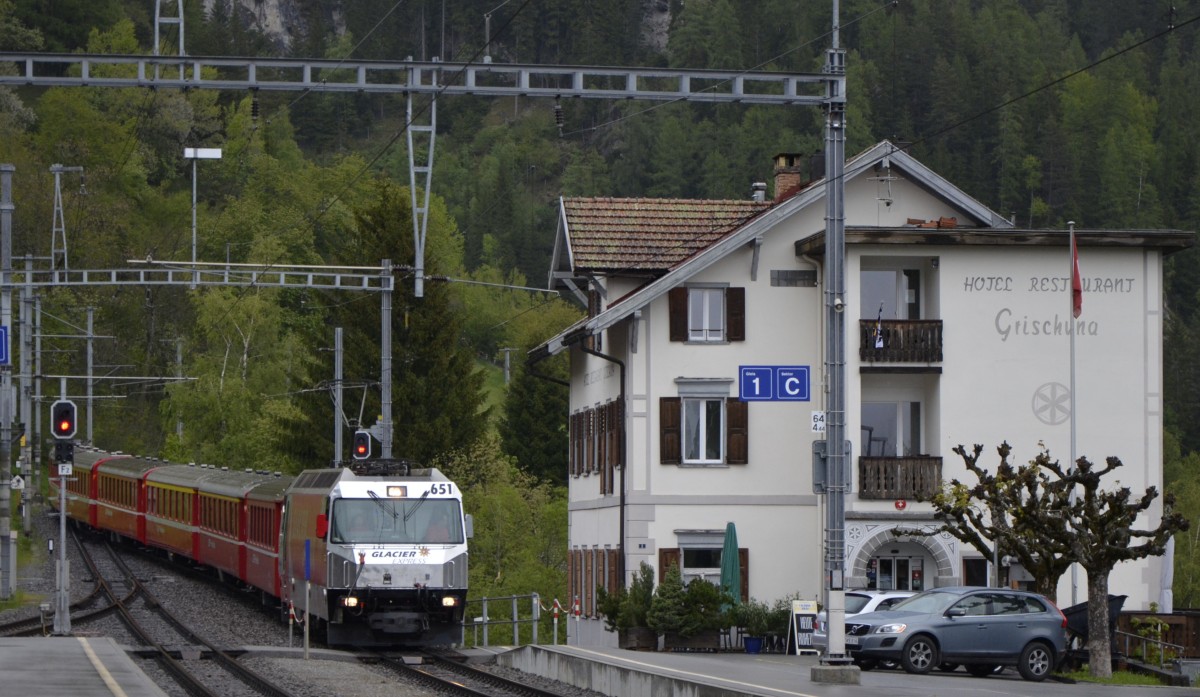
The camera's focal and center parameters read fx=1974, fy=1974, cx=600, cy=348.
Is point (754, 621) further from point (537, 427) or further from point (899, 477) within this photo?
point (537, 427)

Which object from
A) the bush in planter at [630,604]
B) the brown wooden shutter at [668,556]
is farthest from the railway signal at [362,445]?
the brown wooden shutter at [668,556]

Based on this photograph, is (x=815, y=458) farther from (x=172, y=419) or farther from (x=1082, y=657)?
(x=172, y=419)

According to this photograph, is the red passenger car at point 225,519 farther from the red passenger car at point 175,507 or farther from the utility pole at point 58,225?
the utility pole at point 58,225

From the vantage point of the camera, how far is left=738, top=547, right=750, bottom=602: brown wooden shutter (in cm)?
3947

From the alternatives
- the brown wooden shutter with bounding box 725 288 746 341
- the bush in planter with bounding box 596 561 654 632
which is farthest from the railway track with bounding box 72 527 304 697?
the brown wooden shutter with bounding box 725 288 746 341

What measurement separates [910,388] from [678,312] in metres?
5.06

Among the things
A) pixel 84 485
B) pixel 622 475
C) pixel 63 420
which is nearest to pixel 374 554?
pixel 63 420

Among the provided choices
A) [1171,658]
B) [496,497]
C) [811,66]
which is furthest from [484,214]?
[1171,658]

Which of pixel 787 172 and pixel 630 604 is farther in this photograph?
pixel 787 172

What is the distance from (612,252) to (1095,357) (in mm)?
10376

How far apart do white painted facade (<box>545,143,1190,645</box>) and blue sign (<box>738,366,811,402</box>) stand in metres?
10.8

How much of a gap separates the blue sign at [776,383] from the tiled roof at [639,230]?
527 inches

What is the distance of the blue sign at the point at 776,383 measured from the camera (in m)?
28.1

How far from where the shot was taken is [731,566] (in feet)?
121
